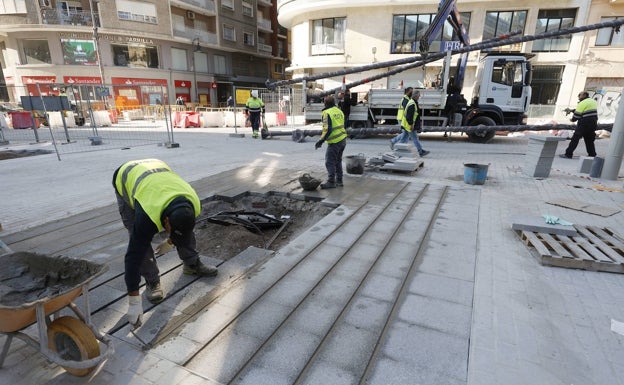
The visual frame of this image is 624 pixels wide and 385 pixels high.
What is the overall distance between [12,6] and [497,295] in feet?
110

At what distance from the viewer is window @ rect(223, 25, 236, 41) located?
33219 millimetres

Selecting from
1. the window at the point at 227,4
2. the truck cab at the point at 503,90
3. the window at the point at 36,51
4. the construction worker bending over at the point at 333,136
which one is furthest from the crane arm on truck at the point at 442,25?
the window at the point at 36,51

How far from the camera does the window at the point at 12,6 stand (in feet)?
77.9

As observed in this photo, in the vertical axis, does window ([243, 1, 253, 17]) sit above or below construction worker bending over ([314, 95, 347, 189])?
above

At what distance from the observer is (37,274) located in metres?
2.37

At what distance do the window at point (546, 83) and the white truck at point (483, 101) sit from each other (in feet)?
42.7

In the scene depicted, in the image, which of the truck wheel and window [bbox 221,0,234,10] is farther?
window [bbox 221,0,234,10]

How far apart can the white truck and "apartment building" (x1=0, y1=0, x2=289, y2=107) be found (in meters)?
14.0

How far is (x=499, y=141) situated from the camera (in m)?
13.5

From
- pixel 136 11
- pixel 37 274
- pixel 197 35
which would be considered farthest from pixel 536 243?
pixel 197 35

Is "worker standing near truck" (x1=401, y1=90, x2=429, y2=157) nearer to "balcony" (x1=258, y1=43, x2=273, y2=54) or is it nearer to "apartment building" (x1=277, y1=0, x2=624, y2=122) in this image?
"apartment building" (x1=277, y1=0, x2=624, y2=122)

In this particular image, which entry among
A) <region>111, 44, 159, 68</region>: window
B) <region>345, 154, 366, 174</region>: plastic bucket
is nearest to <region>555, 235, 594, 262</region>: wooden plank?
<region>345, 154, 366, 174</region>: plastic bucket

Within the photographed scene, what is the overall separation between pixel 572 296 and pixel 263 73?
41422 mm

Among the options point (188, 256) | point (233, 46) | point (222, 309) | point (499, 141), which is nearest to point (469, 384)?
point (222, 309)
